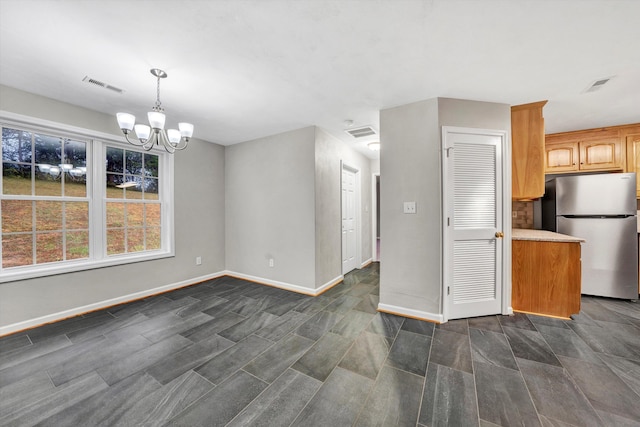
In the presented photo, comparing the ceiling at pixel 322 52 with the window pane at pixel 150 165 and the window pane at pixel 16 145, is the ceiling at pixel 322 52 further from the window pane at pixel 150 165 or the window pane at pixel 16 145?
the window pane at pixel 150 165

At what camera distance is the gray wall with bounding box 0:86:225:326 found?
8.06 ft

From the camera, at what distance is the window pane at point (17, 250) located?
2.46 m

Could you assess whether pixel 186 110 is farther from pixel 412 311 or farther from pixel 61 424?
pixel 412 311

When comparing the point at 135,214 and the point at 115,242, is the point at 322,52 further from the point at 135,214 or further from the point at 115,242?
the point at 115,242

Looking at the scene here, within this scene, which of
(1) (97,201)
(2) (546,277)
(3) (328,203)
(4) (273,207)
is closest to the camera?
(2) (546,277)

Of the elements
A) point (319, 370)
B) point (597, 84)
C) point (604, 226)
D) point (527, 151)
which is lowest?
point (319, 370)

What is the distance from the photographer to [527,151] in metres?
2.81

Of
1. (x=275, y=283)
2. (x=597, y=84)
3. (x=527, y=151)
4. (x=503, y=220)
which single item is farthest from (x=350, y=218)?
(x=597, y=84)

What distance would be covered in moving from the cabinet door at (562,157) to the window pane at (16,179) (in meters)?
6.83

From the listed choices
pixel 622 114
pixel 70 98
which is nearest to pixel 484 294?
pixel 622 114

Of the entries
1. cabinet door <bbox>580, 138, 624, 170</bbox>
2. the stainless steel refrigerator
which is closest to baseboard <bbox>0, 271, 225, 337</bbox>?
the stainless steel refrigerator

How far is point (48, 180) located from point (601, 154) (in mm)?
7216

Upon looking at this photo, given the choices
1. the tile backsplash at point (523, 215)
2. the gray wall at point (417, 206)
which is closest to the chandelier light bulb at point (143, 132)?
the gray wall at point (417, 206)

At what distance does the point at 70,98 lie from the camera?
8.57 feet
